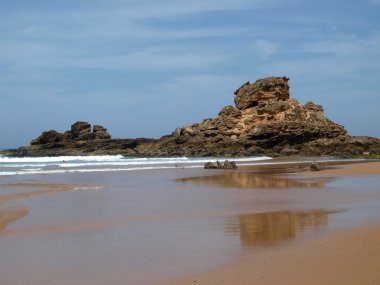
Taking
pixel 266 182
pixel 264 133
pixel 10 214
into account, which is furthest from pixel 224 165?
pixel 264 133

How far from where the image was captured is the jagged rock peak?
2309 inches

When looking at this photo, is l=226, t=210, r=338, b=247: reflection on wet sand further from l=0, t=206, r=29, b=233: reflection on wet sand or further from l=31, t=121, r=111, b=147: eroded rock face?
l=31, t=121, r=111, b=147: eroded rock face

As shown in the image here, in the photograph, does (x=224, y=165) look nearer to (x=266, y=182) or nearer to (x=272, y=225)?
(x=266, y=182)

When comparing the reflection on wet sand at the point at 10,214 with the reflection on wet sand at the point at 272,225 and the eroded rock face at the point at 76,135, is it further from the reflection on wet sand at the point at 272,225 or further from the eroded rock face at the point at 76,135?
the eroded rock face at the point at 76,135

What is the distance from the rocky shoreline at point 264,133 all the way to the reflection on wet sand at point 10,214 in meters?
41.4

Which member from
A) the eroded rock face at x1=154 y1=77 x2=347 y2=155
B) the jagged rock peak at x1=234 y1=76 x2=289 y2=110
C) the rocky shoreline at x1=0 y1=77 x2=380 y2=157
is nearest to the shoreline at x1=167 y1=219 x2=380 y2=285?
the rocky shoreline at x1=0 y1=77 x2=380 y2=157

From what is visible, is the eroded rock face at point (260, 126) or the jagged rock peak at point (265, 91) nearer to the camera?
the eroded rock face at point (260, 126)

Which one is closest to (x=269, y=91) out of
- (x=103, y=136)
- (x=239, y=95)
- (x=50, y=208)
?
(x=239, y=95)

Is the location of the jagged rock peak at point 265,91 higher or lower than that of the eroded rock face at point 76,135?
higher

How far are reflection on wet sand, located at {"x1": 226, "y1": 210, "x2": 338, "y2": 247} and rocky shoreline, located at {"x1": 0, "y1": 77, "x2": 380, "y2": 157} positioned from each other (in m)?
40.3

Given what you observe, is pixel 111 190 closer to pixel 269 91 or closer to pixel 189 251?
pixel 189 251

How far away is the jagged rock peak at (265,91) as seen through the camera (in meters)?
58.7

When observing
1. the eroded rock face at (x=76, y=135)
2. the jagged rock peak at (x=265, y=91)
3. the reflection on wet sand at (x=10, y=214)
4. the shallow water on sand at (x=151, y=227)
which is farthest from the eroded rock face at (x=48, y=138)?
the reflection on wet sand at (x=10, y=214)

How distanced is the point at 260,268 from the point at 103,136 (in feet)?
236
